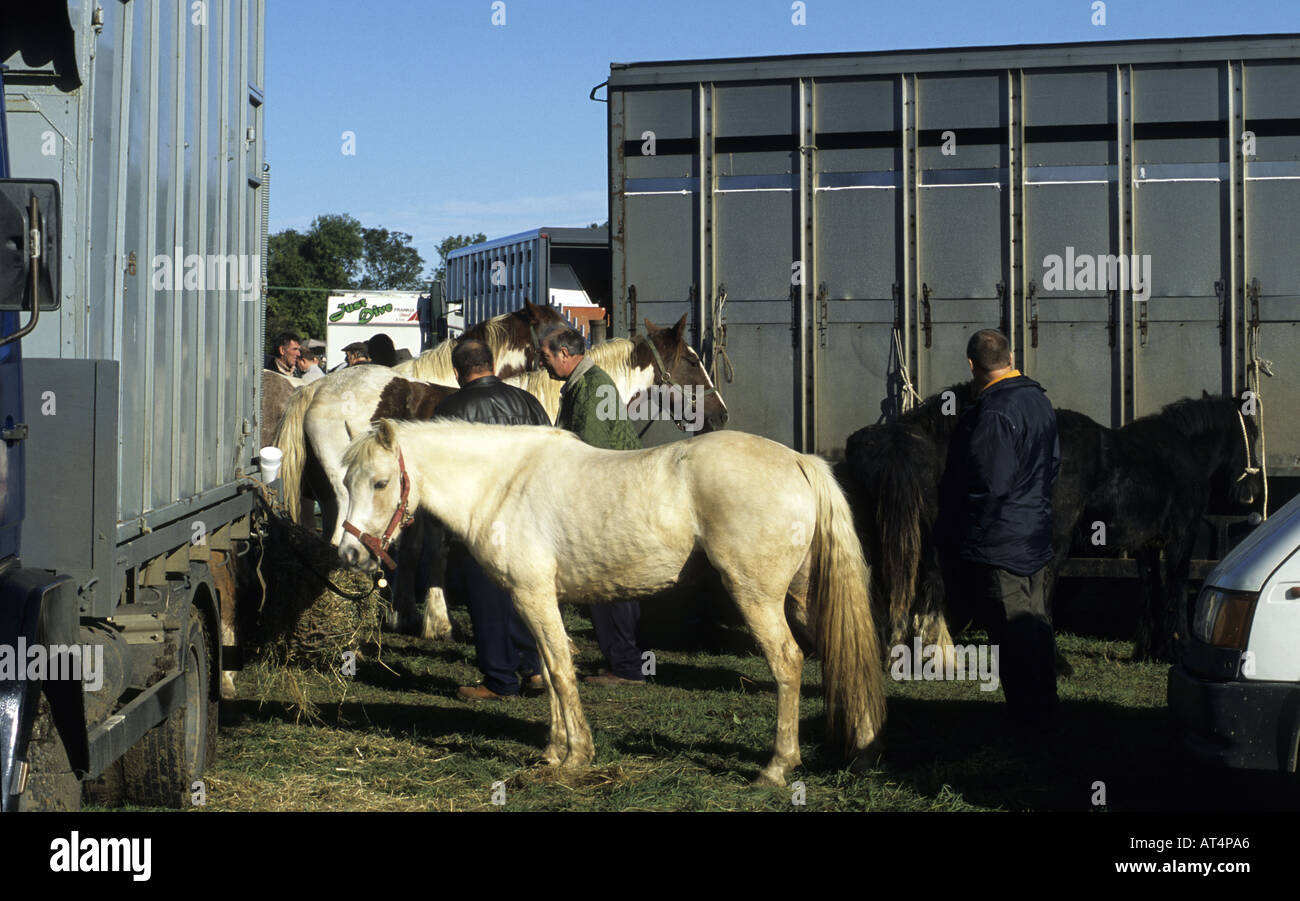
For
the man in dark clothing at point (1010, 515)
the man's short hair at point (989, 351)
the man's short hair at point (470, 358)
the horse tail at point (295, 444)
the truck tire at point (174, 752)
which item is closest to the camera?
the truck tire at point (174, 752)

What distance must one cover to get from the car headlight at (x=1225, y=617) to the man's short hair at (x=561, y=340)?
13.8ft

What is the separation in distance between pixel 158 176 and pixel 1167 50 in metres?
6.80

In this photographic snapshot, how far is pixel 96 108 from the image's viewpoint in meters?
4.05

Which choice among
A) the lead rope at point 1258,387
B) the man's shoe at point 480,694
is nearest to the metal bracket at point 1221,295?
the lead rope at point 1258,387

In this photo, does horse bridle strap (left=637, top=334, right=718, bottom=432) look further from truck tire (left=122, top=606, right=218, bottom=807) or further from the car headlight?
the car headlight

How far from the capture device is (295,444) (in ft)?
31.7

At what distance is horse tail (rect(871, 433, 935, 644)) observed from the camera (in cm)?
747

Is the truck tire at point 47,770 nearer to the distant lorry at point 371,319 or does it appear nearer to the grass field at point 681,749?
the grass field at point 681,749

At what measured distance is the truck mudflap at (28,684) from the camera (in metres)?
3.10

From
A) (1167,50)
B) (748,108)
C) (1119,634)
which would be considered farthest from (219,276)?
(1119,634)

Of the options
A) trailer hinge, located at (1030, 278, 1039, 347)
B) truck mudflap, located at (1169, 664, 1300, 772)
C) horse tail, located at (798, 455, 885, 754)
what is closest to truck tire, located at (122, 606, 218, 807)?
horse tail, located at (798, 455, 885, 754)

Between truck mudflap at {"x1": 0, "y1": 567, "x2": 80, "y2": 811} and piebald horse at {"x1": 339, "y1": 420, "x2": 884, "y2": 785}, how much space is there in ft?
7.20

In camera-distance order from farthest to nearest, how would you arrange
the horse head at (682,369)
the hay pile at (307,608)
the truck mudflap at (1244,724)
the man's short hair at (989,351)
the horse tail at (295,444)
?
the horse tail at (295,444) → the horse head at (682,369) → the hay pile at (307,608) → the man's short hair at (989,351) → the truck mudflap at (1244,724)
